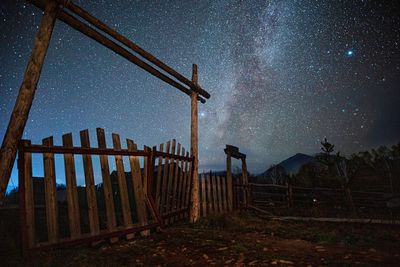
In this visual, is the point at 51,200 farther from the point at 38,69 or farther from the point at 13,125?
the point at 38,69

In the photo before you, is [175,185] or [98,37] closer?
[98,37]

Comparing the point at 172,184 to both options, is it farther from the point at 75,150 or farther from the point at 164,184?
the point at 75,150

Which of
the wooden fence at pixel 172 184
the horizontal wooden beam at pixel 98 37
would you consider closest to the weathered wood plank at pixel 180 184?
the wooden fence at pixel 172 184

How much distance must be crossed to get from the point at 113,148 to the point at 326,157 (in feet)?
134

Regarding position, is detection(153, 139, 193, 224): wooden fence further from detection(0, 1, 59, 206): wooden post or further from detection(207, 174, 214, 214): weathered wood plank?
detection(0, 1, 59, 206): wooden post

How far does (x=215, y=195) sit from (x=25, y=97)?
6.93 meters

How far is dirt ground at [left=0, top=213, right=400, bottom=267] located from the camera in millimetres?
3584

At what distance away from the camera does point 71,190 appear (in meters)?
4.31

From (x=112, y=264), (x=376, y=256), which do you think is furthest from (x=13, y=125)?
(x=376, y=256)

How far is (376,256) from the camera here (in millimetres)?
3928

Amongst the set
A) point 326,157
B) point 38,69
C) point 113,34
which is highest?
point 113,34

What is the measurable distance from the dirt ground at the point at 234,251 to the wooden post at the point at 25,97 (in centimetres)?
125

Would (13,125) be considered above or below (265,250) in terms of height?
above

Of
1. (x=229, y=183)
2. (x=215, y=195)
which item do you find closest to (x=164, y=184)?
(x=215, y=195)
